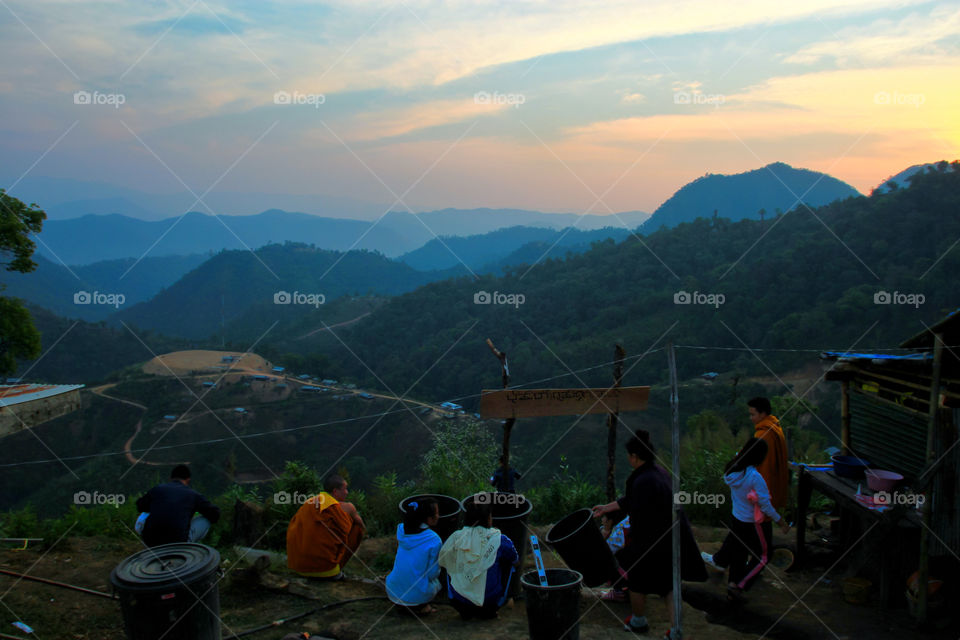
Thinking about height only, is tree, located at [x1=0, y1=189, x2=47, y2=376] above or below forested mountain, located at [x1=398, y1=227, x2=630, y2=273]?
below

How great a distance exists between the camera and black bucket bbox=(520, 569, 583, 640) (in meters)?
4.12

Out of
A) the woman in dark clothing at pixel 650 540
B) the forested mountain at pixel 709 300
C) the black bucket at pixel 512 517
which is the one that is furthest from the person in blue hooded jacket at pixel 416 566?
the forested mountain at pixel 709 300

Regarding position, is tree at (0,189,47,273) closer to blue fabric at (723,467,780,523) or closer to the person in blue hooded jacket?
the person in blue hooded jacket

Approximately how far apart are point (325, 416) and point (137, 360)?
23.3m

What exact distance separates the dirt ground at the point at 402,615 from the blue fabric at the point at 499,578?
176 mm

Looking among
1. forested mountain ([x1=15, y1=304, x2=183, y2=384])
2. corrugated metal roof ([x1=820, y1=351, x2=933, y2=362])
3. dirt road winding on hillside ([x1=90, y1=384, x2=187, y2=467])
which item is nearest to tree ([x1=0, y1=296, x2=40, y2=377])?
corrugated metal roof ([x1=820, y1=351, x2=933, y2=362])

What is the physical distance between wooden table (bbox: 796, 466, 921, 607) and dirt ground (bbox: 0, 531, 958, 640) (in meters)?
0.22

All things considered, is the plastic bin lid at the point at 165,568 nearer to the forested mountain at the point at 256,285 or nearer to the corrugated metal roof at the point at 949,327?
the corrugated metal roof at the point at 949,327

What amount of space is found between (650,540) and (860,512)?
1.96 metres

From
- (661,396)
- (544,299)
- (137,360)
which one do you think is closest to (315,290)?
(137,360)

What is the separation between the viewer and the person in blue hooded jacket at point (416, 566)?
4926 mm

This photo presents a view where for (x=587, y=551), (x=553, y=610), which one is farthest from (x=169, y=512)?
(x=587, y=551)

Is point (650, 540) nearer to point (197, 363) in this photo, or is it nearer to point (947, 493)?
point (947, 493)

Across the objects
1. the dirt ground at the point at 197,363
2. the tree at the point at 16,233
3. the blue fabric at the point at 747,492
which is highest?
the tree at the point at 16,233
